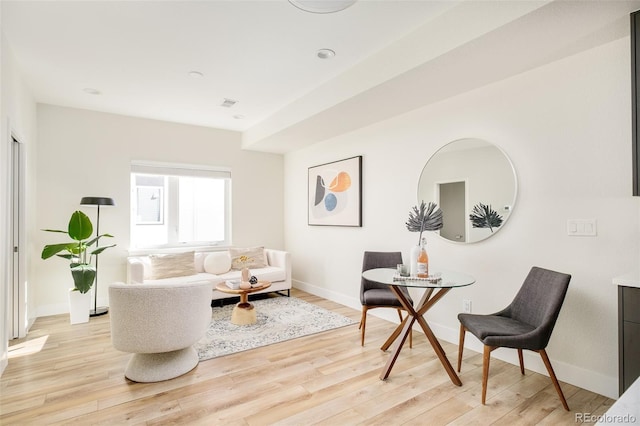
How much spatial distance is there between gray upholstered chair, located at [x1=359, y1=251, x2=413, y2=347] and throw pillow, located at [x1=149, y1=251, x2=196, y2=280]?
2526 mm

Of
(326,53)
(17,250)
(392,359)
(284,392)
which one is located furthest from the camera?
(17,250)

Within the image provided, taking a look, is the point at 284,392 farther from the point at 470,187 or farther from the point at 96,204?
the point at 96,204

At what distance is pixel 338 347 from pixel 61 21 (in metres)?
3.54

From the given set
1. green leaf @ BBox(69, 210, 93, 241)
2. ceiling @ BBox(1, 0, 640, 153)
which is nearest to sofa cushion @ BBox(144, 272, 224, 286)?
green leaf @ BBox(69, 210, 93, 241)

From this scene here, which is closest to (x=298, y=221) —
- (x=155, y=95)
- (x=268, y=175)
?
(x=268, y=175)

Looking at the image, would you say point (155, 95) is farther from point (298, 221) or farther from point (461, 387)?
point (461, 387)

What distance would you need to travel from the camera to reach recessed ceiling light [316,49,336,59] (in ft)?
9.54

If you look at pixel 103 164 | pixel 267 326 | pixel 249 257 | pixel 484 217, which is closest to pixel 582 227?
pixel 484 217

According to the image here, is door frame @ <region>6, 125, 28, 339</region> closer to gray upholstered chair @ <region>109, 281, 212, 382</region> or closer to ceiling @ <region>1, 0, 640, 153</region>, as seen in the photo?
ceiling @ <region>1, 0, 640, 153</region>

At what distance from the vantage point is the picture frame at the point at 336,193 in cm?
448

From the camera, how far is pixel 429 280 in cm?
256

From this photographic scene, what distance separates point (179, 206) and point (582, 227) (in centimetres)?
506

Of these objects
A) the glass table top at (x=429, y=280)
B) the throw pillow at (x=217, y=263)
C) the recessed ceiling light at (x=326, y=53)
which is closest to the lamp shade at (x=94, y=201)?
the throw pillow at (x=217, y=263)

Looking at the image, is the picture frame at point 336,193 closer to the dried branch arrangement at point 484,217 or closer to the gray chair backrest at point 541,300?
the dried branch arrangement at point 484,217
